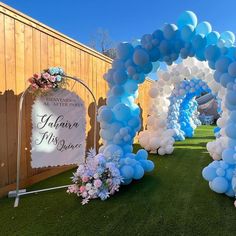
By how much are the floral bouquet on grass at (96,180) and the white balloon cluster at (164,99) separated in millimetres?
2588

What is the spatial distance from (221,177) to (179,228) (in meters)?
0.96

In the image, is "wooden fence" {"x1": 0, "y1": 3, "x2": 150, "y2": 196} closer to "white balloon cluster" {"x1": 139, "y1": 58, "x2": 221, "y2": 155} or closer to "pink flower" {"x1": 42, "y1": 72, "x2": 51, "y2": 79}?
"pink flower" {"x1": 42, "y1": 72, "x2": 51, "y2": 79}

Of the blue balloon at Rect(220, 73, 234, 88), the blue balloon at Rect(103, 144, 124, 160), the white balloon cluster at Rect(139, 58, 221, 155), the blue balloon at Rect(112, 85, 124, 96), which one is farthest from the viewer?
the white balloon cluster at Rect(139, 58, 221, 155)

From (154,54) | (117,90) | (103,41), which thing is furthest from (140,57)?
(103,41)

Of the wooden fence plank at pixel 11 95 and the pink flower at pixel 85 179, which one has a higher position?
the wooden fence plank at pixel 11 95

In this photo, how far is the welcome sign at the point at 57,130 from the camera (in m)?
2.94

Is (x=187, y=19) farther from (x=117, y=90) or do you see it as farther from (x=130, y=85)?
(x=117, y=90)

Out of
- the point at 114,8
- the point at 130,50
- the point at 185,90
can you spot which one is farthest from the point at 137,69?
the point at 114,8

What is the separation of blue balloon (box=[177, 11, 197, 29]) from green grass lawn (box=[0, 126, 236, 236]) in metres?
2.16

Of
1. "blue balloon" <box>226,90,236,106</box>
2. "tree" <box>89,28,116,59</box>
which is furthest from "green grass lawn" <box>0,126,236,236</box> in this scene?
"tree" <box>89,28,116,59</box>

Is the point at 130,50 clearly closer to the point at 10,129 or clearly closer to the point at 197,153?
the point at 10,129

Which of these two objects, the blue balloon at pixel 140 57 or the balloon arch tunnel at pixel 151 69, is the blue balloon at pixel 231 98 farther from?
the blue balloon at pixel 140 57

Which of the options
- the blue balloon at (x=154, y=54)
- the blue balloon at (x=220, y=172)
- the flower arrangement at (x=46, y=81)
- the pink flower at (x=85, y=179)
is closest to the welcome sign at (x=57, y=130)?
the flower arrangement at (x=46, y=81)

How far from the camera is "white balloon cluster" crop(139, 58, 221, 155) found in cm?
533
